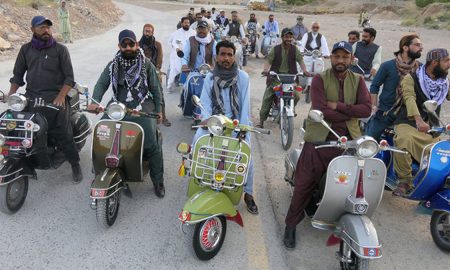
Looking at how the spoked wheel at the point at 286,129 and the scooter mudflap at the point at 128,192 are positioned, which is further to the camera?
the spoked wheel at the point at 286,129

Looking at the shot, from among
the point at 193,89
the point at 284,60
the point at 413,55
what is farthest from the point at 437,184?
the point at 193,89

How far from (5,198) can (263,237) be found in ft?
8.93

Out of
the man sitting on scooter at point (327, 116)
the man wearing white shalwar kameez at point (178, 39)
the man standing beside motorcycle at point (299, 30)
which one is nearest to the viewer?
the man sitting on scooter at point (327, 116)

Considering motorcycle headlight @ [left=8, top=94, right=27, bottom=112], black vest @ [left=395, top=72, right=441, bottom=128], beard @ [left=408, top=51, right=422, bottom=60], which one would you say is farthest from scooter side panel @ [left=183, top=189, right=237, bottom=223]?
beard @ [left=408, top=51, right=422, bottom=60]

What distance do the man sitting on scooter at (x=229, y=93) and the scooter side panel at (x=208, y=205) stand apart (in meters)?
0.79

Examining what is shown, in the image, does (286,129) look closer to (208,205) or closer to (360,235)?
(208,205)

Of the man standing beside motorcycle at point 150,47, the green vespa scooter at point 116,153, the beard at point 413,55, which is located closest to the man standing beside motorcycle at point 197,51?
the man standing beside motorcycle at point 150,47

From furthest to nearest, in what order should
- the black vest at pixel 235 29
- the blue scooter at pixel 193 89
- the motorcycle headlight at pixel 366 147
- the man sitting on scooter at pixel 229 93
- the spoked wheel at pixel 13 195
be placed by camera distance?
the black vest at pixel 235 29, the blue scooter at pixel 193 89, the man sitting on scooter at pixel 229 93, the spoked wheel at pixel 13 195, the motorcycle headlight at pixel 366 147

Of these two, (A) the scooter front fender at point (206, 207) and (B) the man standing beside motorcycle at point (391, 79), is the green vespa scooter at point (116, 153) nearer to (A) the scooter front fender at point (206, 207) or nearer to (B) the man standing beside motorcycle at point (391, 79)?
Answer: (A) the scooter front fender at point (206, 207)

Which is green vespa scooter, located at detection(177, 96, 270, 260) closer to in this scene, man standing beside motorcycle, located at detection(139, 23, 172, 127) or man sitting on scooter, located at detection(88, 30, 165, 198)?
man sitting on scooter, located at detection(88, 30, 165, 198)

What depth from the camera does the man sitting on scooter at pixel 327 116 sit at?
3717 mm

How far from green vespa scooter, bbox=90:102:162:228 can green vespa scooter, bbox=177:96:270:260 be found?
0.71m

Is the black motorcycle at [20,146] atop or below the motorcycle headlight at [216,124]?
below

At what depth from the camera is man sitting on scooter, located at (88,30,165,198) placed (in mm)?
4457
